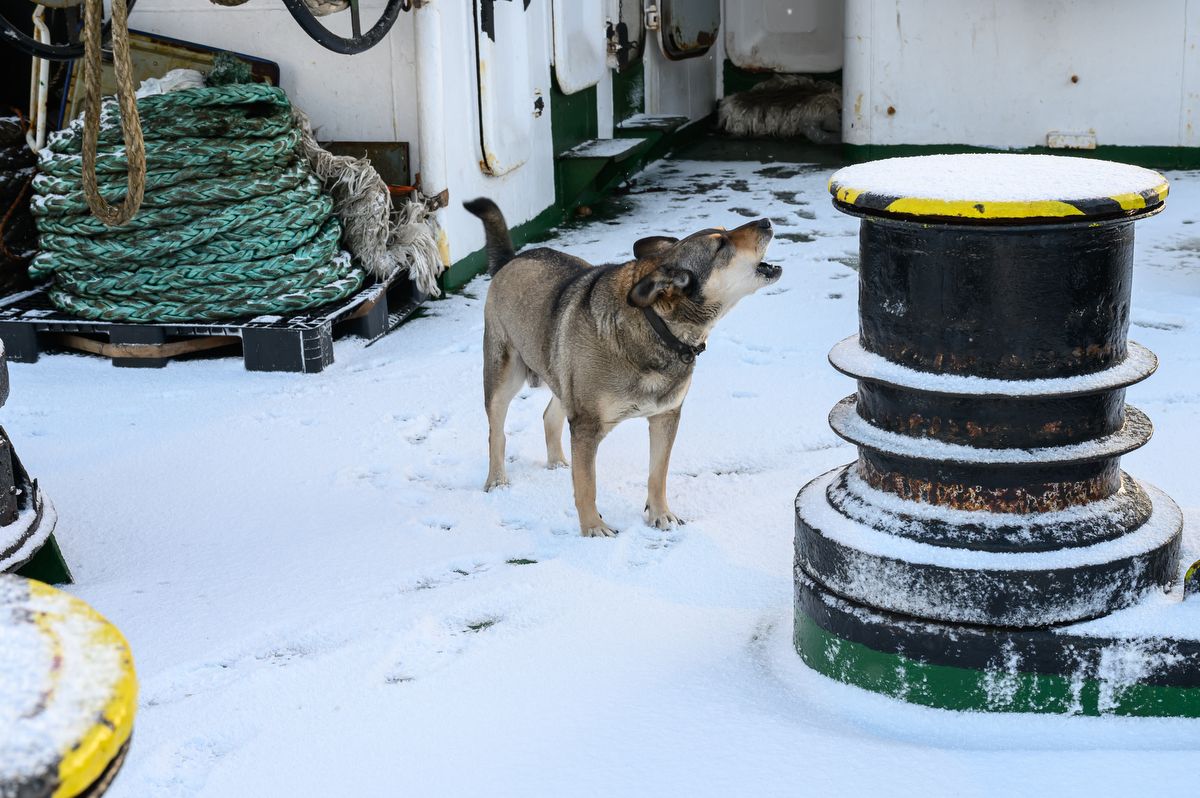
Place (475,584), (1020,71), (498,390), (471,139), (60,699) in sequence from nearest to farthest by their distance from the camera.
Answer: (60,699) → (475,584) → (498,390) → (471,139) → (1020,71)

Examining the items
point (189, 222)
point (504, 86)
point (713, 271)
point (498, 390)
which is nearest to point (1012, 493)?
point (713, 271)

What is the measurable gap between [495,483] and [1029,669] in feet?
6.73

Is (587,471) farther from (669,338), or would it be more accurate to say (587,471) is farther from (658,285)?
(658,285)

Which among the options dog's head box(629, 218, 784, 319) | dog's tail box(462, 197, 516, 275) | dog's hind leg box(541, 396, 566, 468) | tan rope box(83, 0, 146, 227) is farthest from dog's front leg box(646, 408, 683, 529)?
tan rope box(83, 0, 146, 227)

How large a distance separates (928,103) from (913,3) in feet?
2.11

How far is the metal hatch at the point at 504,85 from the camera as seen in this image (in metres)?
6.43

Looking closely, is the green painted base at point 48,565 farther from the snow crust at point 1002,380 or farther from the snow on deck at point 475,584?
the snow crust at point 1002,380

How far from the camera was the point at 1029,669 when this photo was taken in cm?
250

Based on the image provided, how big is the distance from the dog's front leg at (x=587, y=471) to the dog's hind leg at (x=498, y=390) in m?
0.43

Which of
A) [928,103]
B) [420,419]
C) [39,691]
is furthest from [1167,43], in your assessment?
[39,691]

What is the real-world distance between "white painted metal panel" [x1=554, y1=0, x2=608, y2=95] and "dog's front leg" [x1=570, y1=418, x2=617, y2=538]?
428cm

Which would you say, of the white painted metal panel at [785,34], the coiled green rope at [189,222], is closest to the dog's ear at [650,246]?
the coiled green rope at [189,222]

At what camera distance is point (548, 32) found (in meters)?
7.50

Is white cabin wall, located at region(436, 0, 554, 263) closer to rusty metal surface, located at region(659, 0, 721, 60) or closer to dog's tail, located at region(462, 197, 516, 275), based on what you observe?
dog's tail, located at region(462, 197, 516, 275)
